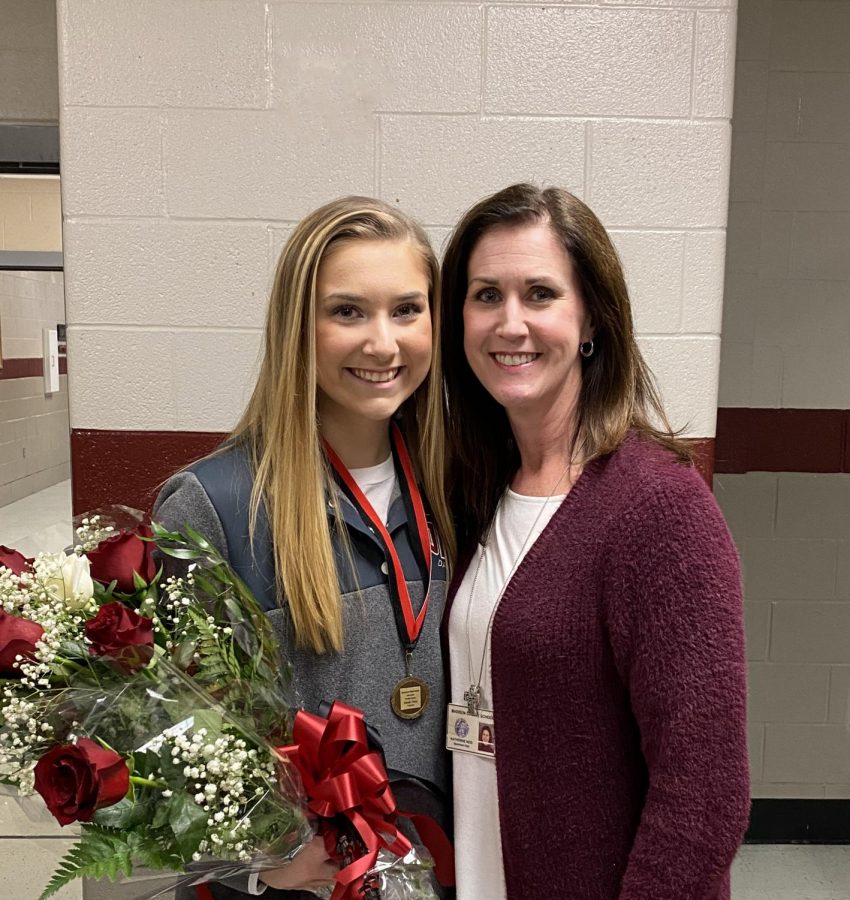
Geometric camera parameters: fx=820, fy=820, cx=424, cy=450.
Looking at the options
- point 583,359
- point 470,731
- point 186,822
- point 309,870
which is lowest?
point 309,870

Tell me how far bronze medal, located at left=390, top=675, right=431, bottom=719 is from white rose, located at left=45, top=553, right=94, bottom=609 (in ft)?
1.68

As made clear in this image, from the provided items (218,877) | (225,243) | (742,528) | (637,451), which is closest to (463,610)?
(637,451)

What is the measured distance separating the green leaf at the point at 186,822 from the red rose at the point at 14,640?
22 centimetres

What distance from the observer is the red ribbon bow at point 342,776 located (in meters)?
1.01

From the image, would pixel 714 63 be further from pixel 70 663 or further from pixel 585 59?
pixel 70 663

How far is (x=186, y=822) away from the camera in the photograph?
86 centimetres

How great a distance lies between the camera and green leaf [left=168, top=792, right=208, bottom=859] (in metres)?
0.86

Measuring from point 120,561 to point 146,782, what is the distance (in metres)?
0.24

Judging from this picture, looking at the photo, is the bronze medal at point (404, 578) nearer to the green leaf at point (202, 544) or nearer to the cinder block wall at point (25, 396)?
the green leaf at point (202, 544)

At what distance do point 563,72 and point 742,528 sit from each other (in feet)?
5.96

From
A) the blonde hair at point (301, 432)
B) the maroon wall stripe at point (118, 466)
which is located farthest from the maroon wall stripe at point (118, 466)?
the blonde hair at point (301, 432)

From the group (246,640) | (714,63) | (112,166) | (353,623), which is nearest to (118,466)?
(112,166)

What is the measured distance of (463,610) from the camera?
1.26 meters

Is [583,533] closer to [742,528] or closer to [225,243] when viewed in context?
[225,243]
